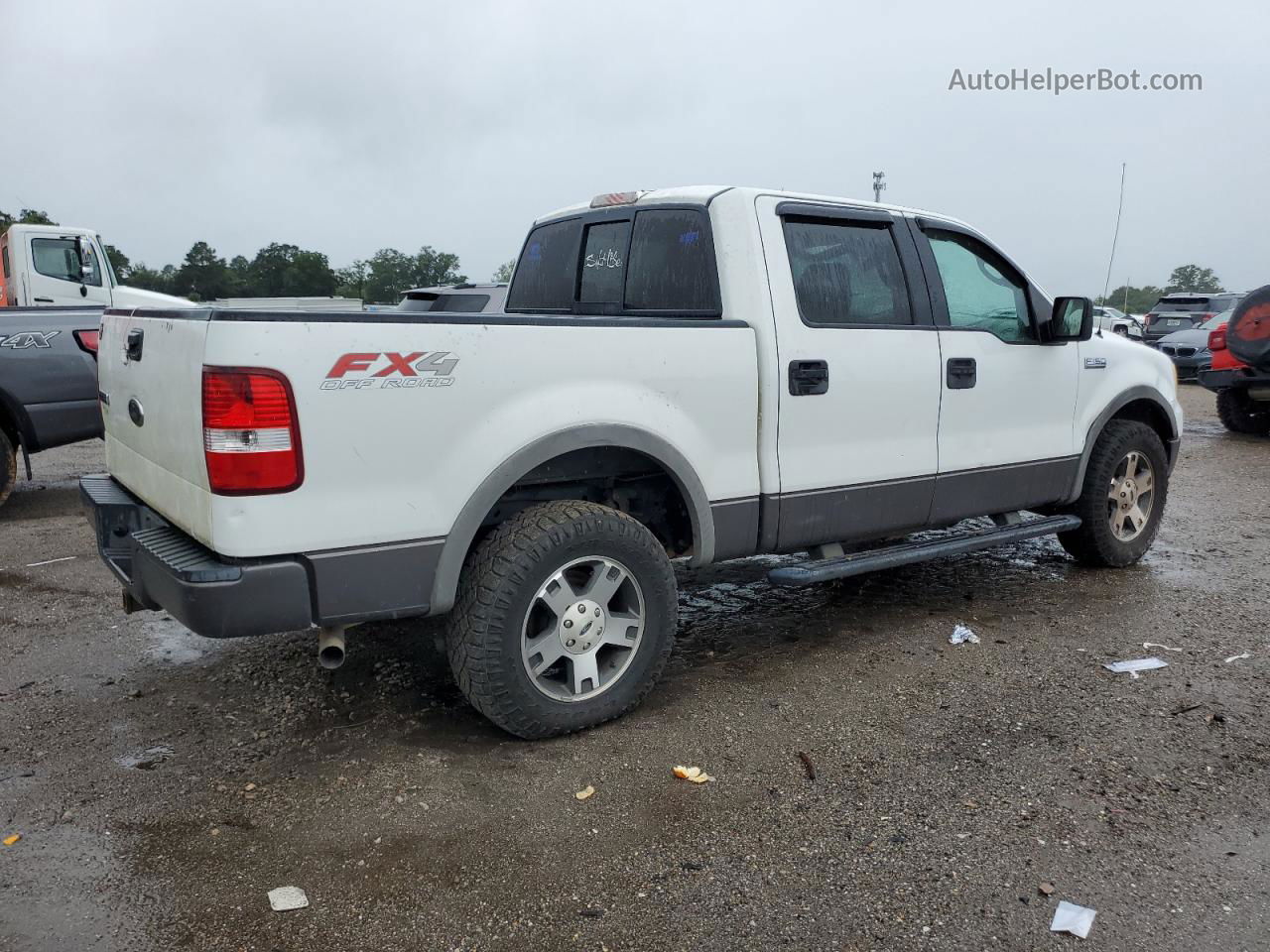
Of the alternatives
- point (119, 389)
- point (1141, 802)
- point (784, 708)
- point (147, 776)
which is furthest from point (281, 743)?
point (1141, 802)

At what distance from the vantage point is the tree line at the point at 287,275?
165 feet

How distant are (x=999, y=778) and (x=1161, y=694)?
1.13 metres

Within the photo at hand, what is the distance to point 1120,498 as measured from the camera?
5.50 metres

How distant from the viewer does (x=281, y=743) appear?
3461 millimetres

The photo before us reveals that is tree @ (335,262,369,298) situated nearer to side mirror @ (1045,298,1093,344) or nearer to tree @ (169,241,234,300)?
tree @ (169,241,234,300)

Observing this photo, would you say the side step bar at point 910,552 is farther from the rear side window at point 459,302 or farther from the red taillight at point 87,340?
the rear side window at point 459,302

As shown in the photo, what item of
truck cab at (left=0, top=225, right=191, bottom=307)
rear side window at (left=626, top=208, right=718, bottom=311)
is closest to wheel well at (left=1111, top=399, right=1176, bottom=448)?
rear side window at (left=626, top=208, right=718, bottom=311)

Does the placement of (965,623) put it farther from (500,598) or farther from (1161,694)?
(500,598)

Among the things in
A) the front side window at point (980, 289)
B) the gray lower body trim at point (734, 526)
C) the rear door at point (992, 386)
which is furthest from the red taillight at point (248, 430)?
the front side window at point (980, 289)

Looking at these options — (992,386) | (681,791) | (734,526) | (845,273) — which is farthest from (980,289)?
(681,791)

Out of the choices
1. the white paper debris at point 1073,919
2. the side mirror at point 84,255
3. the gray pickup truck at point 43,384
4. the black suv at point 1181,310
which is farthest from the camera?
the black suv at point 1181,310

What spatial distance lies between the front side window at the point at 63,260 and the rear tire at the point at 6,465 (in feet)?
30.1

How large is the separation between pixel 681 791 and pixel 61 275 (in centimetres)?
1561

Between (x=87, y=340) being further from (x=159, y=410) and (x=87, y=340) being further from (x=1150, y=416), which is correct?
(x=1150, y=416)
